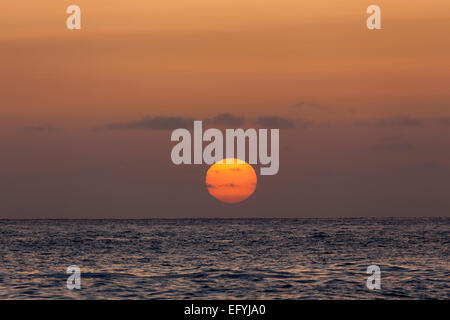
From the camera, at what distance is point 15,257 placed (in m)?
58.8

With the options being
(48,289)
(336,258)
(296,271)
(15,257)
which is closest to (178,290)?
(48,289)

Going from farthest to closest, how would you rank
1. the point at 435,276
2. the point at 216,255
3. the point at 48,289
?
the point at 216,255 < the point at 435,276 < the point at 48,289
